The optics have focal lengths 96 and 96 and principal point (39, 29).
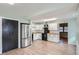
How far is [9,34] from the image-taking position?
515 centimetres

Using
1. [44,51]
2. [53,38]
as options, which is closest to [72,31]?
[53,38]

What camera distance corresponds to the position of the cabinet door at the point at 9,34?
15.9 feet

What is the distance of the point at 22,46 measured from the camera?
19.6ft

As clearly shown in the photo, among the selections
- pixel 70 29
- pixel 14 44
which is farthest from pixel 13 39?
pixel 70 29

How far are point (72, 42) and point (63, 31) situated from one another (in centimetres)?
369

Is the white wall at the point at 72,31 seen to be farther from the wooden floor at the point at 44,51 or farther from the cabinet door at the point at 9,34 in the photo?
the cabinet door at the point at 9,34

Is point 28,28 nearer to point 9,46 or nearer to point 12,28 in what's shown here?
point 12,28

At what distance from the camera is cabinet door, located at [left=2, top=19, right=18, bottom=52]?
4.84 meters

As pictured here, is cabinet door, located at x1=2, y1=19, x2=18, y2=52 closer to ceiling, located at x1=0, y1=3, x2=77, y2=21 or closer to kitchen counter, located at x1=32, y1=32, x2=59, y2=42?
ceiling, located at x1=0, y1=3, x2=77, y2=21

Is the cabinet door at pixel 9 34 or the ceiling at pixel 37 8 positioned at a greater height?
the ceiling at pixel 37 8

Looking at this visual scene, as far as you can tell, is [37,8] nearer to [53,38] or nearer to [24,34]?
[24,34]

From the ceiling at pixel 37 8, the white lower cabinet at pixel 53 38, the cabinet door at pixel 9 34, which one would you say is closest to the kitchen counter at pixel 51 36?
the white lower cabinet at pixel 53 38

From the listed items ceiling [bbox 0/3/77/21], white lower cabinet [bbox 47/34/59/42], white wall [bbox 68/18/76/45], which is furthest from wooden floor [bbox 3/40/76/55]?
white lower cabinet [bbox 47/34/59/42]

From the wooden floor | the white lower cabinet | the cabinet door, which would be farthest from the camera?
the white lower cabinet
